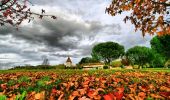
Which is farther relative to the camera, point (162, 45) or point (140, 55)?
point (140, 55)

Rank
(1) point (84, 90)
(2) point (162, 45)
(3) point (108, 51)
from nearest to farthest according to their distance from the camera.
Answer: (1) point (84, 90)
(2) point (162, 45)
(3) point (108, 51)

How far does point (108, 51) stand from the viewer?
99438 millimetres

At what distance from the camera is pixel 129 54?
103750 millimetres

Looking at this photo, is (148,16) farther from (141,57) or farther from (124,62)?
(124,62)

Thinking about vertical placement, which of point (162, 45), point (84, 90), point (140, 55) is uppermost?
point (162, 45)

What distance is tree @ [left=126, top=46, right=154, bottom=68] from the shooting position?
9869 cm

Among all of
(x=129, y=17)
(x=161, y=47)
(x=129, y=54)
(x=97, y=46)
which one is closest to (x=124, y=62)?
(x=129, y=54)

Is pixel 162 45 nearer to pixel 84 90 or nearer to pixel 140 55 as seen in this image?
pixel 140 55

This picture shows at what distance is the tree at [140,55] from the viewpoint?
98.7 meters

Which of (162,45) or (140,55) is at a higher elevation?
(162,45)

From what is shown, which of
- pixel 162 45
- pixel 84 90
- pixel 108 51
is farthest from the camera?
pixel 108 51

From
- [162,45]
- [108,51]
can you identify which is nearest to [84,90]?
[162,45]

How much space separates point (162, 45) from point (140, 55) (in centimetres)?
3356

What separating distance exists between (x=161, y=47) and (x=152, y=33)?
62230 millimetres
